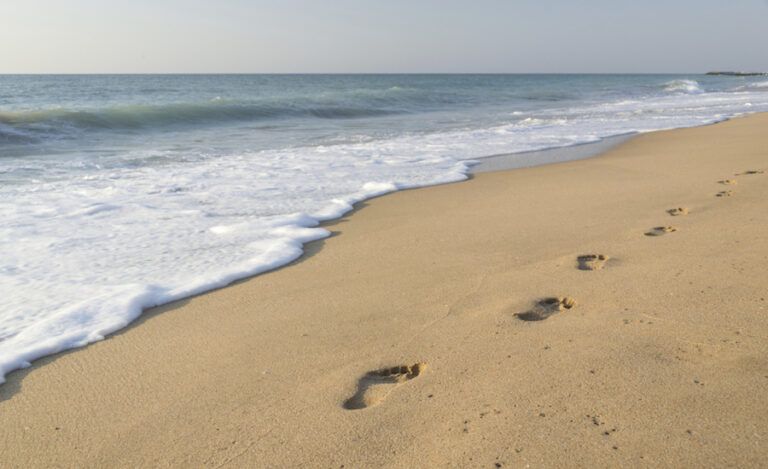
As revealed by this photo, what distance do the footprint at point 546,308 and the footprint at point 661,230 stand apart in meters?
1.40

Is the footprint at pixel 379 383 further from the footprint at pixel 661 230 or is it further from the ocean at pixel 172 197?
the footprint at pixel 661 230

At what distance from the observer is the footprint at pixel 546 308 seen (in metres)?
2.82

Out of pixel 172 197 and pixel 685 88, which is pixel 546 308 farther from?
pixel 685 88

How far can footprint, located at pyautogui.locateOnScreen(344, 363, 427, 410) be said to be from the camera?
220cm

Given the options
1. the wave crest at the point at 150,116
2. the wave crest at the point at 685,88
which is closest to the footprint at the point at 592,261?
the wave crest at the point at 150,116

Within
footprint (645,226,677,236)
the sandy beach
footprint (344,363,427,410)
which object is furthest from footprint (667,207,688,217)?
footprint (344,363,427,410)

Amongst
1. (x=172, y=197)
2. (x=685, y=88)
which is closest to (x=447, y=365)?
(x=172, y=197)

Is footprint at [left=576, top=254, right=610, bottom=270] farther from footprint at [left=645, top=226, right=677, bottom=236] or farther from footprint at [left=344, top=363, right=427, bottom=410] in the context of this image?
footprint at [left=344, top=363, right=427, bottom=410]

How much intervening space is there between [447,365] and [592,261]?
156 centimetres

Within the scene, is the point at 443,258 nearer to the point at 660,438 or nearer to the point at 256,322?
the point at 256,322

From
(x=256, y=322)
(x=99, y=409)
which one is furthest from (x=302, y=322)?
(x=99, y=409)

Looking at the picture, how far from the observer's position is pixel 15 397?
2.37 metres

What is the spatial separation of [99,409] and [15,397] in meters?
0.40

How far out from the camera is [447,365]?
2.39 m
